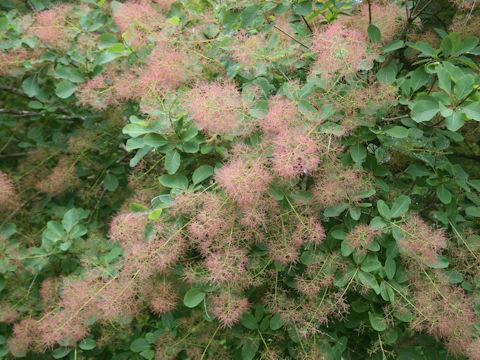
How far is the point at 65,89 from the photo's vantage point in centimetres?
187

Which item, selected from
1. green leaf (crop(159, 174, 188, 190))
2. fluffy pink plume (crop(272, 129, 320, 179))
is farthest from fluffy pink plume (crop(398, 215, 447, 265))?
green leaf (crop(159, 174, 188, 190))

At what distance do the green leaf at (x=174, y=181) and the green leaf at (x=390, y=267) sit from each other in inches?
30.0

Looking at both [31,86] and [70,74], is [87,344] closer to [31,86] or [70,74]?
[70,74]

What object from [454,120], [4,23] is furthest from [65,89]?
[454,120]

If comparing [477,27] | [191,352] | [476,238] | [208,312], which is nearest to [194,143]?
[208,312]

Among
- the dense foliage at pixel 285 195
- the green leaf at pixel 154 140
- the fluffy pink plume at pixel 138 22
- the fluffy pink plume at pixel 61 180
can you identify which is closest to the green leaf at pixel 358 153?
the dense foliage at pixel 285 195

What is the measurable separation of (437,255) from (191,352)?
1.05m

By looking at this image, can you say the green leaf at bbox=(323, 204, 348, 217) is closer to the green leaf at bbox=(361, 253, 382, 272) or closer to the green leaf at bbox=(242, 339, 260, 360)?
the green leaf at bbox=(361, 253, 382, 272)

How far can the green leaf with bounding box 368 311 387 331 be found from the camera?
1.33 meters

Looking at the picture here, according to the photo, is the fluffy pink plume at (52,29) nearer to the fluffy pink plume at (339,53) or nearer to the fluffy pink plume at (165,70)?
the fluffy pink plume at (165,70)

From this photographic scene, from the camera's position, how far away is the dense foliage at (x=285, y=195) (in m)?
1.32

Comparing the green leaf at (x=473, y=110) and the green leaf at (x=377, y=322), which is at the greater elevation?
the green leaf at (x=473, y=110)

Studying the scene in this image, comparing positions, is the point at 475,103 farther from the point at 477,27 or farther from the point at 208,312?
the point at 208,312

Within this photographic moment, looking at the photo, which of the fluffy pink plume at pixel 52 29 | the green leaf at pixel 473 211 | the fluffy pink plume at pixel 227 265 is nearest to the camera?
the fluffy pink plume at pixel 227 265
